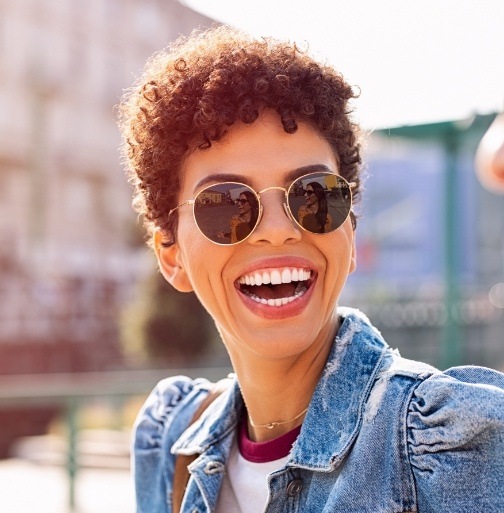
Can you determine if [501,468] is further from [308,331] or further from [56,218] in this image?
[56,218]

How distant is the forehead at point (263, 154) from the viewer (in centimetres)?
173

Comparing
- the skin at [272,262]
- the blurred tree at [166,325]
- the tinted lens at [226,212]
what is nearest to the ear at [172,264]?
the skin at [272,262]

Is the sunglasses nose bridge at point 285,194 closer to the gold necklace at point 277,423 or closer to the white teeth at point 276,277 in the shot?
the white teeth at point 276,277

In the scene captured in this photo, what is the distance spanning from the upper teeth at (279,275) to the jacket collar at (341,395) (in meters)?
0.17

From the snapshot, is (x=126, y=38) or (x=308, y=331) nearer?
(x=308, y=331)

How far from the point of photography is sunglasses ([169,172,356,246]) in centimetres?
171

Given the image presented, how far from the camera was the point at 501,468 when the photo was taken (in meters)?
1.42

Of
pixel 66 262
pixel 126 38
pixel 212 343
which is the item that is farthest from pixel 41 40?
pixel 212 343

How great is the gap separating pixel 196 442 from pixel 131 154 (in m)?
0.69

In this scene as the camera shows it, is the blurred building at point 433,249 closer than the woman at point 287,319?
No

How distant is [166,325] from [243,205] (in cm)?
1561

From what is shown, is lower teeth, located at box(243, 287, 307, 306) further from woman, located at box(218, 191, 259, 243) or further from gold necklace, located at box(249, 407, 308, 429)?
gold necklace, located at box(249, 407, 308, 429)

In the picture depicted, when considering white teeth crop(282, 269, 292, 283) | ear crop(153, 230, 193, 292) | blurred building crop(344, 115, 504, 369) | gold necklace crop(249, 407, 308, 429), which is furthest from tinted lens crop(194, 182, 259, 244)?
blurred building crop(344, 115, 504, 369)

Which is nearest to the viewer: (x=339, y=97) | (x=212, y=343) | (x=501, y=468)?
(x=501, y=468)
